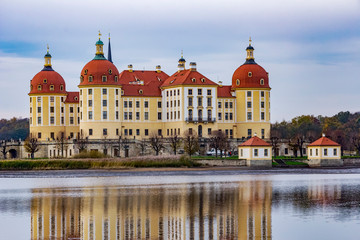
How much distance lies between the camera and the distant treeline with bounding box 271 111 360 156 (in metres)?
105

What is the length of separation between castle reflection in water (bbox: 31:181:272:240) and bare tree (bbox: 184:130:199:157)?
42.1 metres

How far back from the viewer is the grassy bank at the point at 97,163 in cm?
8369

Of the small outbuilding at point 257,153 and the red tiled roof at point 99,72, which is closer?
the small outbuilding at point 257,153

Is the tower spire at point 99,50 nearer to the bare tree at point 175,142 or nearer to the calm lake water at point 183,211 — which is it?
the bare tree at point 175,142

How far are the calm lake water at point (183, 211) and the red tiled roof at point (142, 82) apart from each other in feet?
181

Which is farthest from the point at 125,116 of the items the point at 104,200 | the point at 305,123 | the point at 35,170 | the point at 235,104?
the point at 104,200

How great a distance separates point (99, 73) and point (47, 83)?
12861 millimetres

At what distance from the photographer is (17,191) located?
5422 centimetres

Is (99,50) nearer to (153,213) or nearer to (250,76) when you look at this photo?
(250,76)

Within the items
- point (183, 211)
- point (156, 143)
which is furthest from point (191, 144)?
point (183, 211)

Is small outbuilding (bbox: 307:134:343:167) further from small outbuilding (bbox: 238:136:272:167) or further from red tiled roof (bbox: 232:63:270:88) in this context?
red tiled roof (bbox: 232:63:270:88)

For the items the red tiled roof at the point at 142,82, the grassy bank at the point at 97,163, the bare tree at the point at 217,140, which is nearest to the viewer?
the grassy bank at the point at 97,163

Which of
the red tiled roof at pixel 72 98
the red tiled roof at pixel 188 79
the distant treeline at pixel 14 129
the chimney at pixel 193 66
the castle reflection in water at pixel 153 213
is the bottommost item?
the castle reflection in water at pixel 153 213

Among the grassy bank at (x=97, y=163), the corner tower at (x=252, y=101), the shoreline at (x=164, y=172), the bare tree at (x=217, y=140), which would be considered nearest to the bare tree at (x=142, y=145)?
the bare tree at (x=217, y=140)
